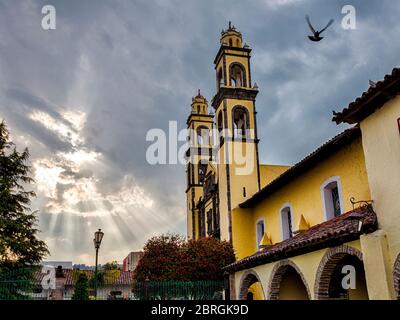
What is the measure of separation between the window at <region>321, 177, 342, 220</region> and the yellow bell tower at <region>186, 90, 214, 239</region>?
21.7 metres

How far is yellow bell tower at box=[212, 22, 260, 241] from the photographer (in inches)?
1025

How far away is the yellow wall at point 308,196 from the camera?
13.6m

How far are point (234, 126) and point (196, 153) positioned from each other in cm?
1302

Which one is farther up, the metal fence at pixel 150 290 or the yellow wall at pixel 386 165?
the yellow wall at pixel 386 165

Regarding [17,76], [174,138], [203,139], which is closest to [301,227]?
[174,138]

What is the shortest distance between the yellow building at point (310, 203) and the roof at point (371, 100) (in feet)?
0.07

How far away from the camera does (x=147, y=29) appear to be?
14727 mm

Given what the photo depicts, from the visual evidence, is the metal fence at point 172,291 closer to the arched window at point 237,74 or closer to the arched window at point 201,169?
the arched window at point 237,74

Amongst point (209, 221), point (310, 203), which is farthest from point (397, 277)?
point (209, 221)

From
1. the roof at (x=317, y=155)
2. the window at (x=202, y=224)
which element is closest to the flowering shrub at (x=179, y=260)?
the roof at (x=317, y=155)

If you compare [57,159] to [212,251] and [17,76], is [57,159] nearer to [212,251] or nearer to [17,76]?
[17,76]

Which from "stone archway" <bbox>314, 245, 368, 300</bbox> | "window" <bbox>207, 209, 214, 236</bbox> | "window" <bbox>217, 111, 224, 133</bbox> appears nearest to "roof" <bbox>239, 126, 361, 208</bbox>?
"stone archway" <bbox>314, 245, 368, 300</bbox>

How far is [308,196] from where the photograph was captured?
17000 mm

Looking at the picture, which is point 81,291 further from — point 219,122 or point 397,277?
point 397,277
